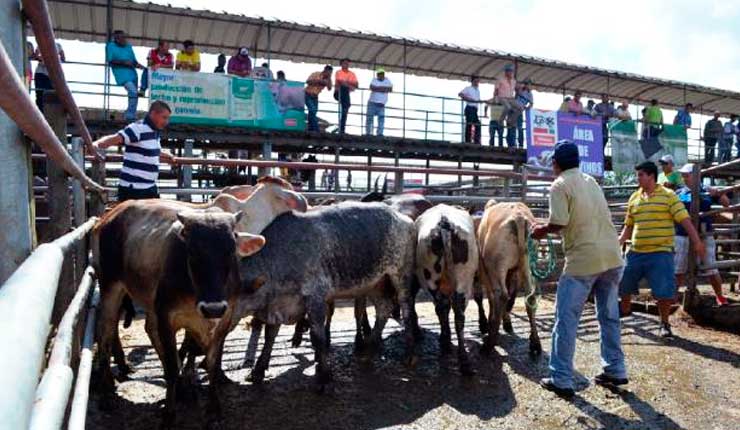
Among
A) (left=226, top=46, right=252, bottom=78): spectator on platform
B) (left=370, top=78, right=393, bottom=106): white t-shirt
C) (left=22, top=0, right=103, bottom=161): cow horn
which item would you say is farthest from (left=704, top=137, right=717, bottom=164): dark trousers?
(left=22, top=0, right=103, bottom=161): cow horn

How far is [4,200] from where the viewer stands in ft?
5.84

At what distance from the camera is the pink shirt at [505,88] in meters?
17.1

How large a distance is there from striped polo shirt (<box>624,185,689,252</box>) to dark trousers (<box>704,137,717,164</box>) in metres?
17.2

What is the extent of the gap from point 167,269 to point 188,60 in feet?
33.3

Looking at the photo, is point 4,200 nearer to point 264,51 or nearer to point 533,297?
point 533,297

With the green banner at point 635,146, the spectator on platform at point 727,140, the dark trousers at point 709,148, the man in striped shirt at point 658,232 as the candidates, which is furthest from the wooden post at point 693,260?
the spectator on platform at point 727,140

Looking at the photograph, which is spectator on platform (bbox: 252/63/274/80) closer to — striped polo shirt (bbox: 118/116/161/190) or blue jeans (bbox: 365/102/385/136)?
blue jeans (bbox: 365/102/385/136)

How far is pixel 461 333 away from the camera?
5.61 metres

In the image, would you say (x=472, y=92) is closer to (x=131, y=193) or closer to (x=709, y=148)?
(x=709, y=148)

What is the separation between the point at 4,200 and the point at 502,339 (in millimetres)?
5923

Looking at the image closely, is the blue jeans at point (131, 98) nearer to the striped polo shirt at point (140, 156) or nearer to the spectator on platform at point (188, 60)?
the spectator on platform at point (188, 60)

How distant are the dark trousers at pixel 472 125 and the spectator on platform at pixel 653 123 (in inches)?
210

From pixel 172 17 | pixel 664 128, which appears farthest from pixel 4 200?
pixel 664 128

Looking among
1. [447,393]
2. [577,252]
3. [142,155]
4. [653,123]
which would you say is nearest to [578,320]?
[577,252]
